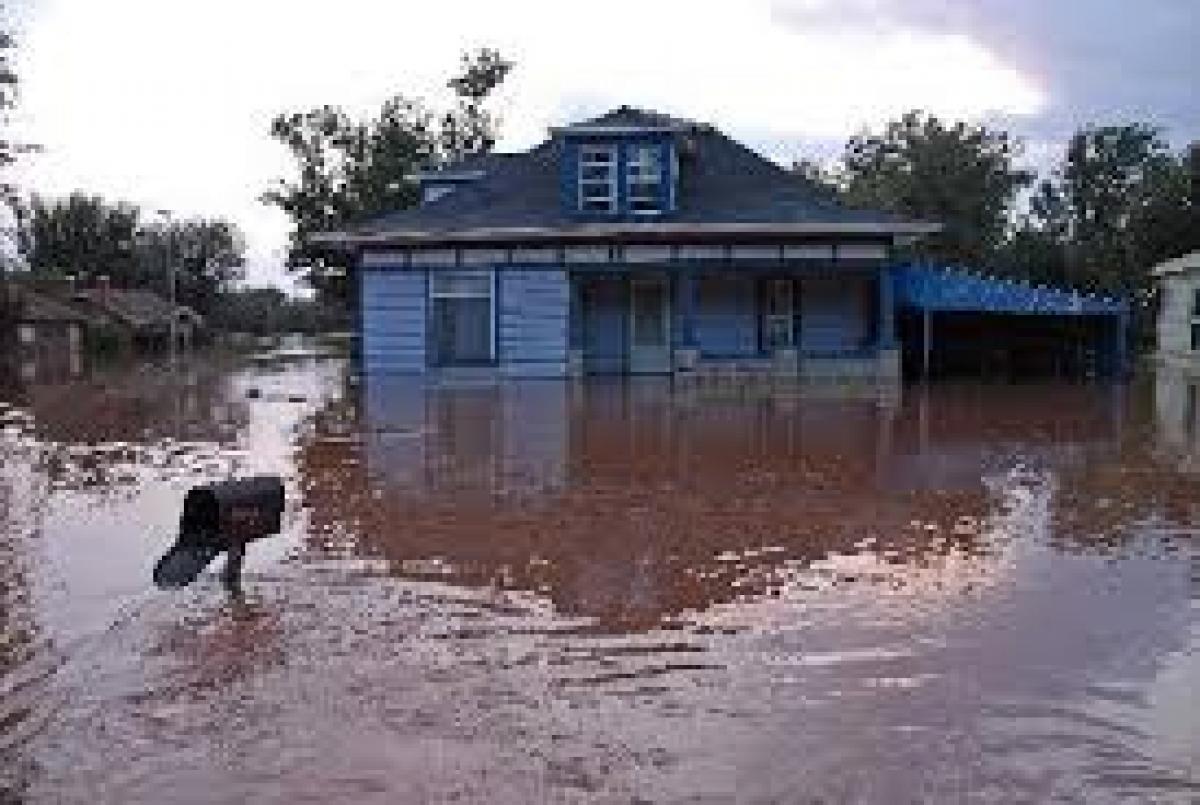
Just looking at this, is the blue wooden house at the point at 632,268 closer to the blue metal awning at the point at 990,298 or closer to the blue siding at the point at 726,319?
the blue siding at the point at 726,319

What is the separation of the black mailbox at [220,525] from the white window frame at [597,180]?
882 inches

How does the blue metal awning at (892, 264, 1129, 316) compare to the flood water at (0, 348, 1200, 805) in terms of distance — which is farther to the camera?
the blue metal awning at (892, 264, 1129, 316)

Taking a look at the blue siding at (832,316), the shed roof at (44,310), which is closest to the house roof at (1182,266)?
the blue siding at (832,316)

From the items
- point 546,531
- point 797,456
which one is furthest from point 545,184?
point 546,531

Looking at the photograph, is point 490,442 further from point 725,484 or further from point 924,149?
point 924,149

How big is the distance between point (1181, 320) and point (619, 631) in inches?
1349

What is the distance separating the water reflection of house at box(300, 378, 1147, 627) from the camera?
1114 centimetres

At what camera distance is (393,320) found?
33750 millimetres

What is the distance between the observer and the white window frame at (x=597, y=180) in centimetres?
3256

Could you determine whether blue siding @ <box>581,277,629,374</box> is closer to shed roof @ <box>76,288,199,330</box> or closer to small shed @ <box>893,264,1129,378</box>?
small shed @ <box>893,264,1129,378</box>

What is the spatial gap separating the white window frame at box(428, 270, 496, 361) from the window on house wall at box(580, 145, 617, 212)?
2.46 metres

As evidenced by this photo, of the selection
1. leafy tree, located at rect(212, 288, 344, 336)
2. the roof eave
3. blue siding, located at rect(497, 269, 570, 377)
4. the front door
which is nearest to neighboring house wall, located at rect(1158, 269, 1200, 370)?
the roof eave

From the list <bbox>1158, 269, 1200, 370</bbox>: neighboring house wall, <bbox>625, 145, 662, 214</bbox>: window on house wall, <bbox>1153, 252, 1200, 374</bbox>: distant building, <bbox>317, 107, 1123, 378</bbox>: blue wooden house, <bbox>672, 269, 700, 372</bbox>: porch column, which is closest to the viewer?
<bbox>317, 107, 1123, 378</bbox>: blue wooden house

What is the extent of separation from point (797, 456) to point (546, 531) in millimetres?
5946
